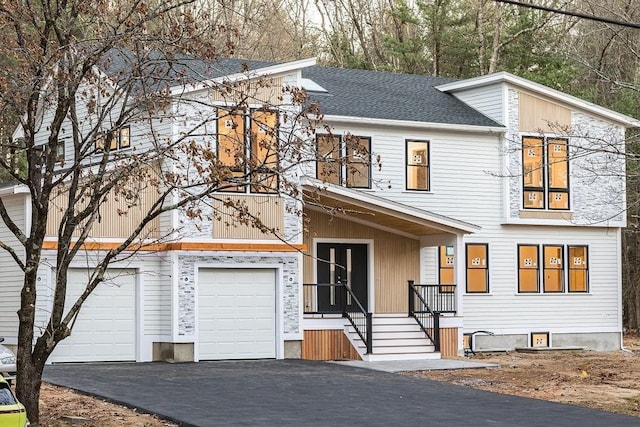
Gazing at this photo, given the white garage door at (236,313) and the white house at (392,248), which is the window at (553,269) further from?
the white garage door at (236,313)

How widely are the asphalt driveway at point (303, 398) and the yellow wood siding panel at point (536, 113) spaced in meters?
10.4

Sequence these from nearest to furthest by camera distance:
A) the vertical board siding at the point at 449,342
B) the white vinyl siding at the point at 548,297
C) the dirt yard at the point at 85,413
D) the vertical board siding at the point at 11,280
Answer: the dirt yard at the point at 85,413 < the vertical board siding at the point at 11,280 < the vertical board siding at the point at 449,342 < the white vinyl siding at the point at 548,297

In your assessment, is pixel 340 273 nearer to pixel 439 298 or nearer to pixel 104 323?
pixel 439 298

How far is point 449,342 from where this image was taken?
27438mm

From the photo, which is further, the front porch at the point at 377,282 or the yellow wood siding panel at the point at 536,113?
the yellow wood siding panel at the point at 536,113

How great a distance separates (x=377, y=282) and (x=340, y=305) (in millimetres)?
1351

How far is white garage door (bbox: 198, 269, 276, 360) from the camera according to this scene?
25344 millimetres

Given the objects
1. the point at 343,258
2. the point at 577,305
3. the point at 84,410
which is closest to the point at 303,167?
the point at 343,258

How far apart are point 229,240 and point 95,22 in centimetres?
1174

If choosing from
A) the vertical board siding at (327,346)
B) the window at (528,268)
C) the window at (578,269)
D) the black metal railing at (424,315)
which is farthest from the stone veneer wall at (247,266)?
the window at (578,269)

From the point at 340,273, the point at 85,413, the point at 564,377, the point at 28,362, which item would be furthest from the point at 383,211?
the point at 28,362

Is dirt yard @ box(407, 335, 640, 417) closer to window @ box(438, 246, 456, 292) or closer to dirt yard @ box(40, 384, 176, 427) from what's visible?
window @ box(438, 246, 456, 292)

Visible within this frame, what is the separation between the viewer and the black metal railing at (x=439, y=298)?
27.9 metres

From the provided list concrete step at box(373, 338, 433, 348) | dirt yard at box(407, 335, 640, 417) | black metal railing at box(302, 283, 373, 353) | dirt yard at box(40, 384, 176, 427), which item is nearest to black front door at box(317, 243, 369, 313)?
black metal railing at box(302, 283, 373, 353)
